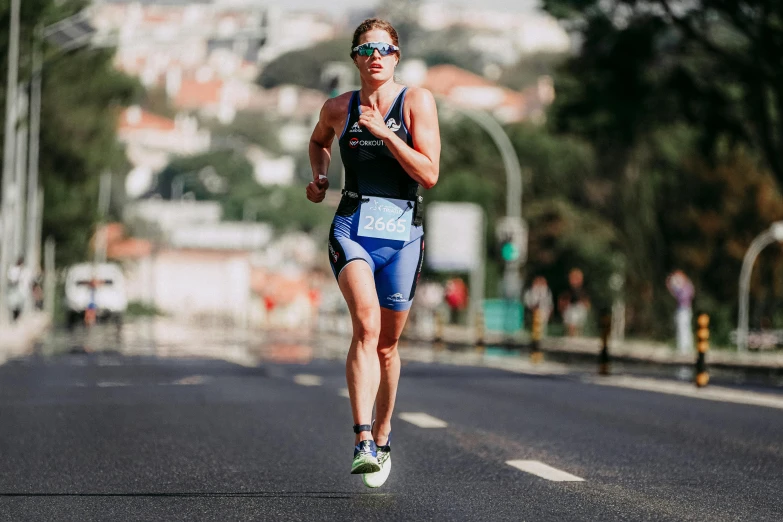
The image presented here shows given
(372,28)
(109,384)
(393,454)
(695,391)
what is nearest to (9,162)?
(109,384)

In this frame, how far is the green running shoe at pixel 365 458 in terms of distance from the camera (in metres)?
8.12

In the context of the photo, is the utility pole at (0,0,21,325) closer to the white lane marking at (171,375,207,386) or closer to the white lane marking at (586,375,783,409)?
the white lane marking at (171,375,207,386)

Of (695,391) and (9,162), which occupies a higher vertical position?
(9,162)

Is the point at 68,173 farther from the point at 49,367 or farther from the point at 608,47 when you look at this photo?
the point at 49,367

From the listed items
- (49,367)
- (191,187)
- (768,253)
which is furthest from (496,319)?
(191,187)

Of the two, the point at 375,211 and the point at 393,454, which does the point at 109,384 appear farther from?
the point at 375,211

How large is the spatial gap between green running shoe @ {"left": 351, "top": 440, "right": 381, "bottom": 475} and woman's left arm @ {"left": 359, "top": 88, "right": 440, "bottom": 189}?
1157 mm

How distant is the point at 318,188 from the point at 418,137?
569 millimetres

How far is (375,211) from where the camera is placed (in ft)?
27.2

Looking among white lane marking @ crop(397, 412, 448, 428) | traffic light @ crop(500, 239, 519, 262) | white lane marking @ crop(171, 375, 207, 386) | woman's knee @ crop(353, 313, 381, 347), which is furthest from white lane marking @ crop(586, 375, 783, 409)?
traffic light @ crop(500, 239, 519, 262)

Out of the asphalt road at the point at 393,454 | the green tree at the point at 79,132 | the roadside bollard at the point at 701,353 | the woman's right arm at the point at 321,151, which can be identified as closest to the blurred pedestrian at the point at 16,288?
the green tree at the point at 79,132

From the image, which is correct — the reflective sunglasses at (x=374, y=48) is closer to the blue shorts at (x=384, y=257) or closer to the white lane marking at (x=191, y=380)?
the blue shorts at (x=384, y=257)

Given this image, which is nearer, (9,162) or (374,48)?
(374,48)

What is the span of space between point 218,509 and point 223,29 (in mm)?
23882
